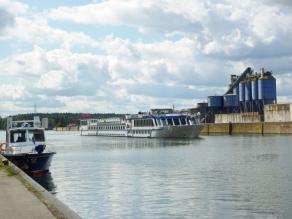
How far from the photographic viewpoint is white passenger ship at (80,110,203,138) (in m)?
121

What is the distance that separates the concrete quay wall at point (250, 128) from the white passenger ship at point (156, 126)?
21.7m

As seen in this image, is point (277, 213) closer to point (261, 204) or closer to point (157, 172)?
point (261, 204)

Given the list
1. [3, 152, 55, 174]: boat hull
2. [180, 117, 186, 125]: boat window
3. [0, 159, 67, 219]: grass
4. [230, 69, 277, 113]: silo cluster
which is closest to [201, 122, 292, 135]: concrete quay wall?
[230, 69, 277, 113]: silo cluster

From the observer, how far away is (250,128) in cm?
15112

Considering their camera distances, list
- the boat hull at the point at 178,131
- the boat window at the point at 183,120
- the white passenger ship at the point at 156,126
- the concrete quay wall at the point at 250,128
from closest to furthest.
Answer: the boat hull at the point at 178,131 < the white passenger ship at the point at 156,126 < the boat window at the point at 183,120 < the concrete quay wall at the point at 250,128

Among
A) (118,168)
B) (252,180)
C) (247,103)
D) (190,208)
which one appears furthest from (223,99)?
(190,208)

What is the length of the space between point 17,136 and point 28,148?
184 cm

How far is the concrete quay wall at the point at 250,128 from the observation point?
444 feet

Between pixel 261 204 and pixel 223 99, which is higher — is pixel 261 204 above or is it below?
below

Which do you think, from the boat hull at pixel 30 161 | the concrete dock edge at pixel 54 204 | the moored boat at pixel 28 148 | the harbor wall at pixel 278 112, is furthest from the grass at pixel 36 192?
the harbor wall at pixel 278 112

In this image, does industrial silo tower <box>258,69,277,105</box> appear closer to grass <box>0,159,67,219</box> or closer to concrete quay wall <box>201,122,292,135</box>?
concrete quay wall <box>201,122,292,135</box>

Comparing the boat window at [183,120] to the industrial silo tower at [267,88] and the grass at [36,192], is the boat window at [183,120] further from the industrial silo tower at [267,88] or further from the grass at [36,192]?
the grass at [36,192]

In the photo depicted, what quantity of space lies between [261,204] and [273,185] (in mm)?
7130

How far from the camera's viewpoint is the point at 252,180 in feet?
121
